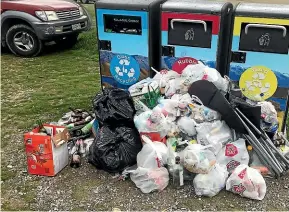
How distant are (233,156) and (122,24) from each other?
1.97m

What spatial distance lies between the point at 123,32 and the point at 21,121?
1.76 meters

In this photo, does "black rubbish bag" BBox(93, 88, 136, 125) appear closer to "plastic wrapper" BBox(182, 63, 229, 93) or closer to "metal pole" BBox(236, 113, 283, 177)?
"plastic wrapper" BBox(182, 63, 229, 93)

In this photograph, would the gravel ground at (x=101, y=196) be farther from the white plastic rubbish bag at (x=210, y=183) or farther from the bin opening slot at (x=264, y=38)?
the bin opening slot at (x=264, y=38)

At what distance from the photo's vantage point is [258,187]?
3199 mm

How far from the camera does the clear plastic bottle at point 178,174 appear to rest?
3.36m

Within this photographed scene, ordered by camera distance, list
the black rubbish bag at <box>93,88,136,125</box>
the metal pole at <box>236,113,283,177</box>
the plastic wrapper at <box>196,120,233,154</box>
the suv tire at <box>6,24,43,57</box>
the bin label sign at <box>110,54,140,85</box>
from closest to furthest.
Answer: the metal pole at <box>236,113,283,177</box> < the plastic wrapper at <box>196,120,233,154</box> < the black rubbish bag at <box>93,88,136,125</box> < the bin label sign at <box>110,54,140,85</box> < the suv tire at <box>6,24,43,57</box>

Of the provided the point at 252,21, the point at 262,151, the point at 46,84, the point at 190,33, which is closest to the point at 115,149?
the point at 262,151

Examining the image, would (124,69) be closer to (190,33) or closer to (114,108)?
(114,108)

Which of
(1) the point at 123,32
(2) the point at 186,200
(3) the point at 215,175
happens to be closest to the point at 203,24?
(1) the point at 123,32

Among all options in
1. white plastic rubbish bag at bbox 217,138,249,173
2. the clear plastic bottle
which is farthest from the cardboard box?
white plastic rubbish bag at bbox 217,138,249,173

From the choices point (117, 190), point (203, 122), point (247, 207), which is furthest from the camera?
point (203, 122)

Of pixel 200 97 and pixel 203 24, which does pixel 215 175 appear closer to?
pixel 200 97

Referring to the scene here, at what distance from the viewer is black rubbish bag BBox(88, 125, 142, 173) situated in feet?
11.5

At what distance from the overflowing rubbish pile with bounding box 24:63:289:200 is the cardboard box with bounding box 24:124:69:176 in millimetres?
212
